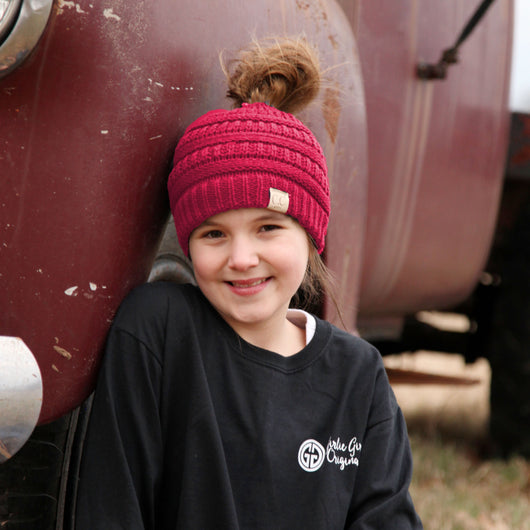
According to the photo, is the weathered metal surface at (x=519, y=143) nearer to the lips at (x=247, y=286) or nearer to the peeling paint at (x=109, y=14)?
the lips at (x=247, y=286)

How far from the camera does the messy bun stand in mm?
1205

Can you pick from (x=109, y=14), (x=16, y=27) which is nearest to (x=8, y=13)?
(x=16, y=27)

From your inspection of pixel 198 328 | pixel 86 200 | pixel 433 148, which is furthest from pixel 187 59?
pixel 433 148

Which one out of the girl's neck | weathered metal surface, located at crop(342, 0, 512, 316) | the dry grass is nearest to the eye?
the girl's neck

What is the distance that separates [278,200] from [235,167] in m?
0.08

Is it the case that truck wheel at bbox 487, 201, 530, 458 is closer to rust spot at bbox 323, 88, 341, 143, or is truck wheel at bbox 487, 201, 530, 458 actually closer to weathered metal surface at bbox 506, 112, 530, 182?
weathered metal surface at bbox 506, 112, 530, 182

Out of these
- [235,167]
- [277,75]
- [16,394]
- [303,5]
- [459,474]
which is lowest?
[459,474]

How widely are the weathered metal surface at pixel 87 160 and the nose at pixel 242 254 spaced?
11cm

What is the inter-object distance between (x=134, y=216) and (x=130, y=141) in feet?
0.33

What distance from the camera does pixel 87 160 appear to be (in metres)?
1.01

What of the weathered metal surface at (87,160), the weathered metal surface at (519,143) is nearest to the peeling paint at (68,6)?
the weathered metal surface at (87,160)

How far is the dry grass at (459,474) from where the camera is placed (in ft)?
7.86

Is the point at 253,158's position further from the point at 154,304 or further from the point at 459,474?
the point at 459,474

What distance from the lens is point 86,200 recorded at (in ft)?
3.34
